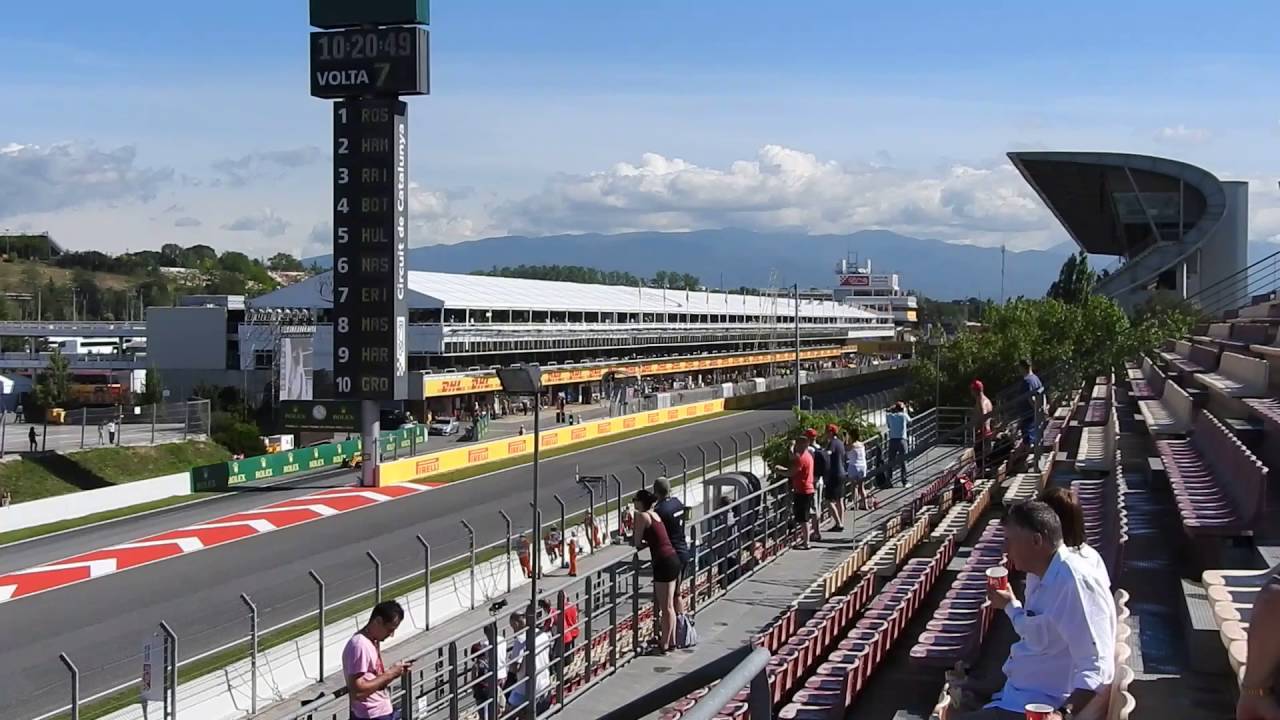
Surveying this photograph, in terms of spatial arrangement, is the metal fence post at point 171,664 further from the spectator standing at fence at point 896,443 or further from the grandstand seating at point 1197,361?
the grandstand seating at point 1197,361

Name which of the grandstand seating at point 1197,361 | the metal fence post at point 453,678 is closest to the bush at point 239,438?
the grandstand seating at point 1197,361

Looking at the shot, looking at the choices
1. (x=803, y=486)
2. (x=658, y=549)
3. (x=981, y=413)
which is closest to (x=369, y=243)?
(x=981, y=413)

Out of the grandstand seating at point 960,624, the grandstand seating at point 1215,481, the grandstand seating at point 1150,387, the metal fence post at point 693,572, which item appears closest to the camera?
the grandstand seating at point 1215,481

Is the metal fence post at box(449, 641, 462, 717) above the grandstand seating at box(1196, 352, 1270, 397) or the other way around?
the other way around

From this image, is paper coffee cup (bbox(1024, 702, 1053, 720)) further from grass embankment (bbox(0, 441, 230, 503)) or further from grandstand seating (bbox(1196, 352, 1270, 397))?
grass embankment (bbox(0, 441, 230, 503))

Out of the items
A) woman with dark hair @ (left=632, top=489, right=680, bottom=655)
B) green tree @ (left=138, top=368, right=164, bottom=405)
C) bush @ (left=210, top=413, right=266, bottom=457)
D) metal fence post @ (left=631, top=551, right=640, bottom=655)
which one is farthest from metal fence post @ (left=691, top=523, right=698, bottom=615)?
green tree @ (left=138, top=368, right=164, bottom=405)

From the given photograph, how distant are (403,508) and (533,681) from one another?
26163mm

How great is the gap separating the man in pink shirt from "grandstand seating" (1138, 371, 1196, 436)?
850 centimetres

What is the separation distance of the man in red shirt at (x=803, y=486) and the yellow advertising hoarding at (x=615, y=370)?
2005 cm

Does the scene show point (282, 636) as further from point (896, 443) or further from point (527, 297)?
point (527, 297)

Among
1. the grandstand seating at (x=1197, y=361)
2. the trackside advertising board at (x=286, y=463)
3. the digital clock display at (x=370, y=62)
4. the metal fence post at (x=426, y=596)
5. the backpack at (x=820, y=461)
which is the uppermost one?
the digital clock display at (x=370, y=62)

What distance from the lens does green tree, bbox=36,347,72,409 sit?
213 ft

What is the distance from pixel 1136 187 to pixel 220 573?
2408 inches

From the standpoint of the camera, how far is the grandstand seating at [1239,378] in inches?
489
